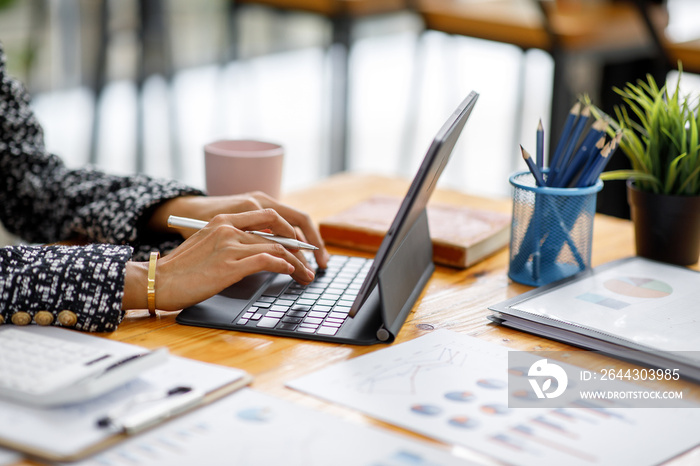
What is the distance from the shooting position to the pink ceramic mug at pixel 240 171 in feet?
3.55

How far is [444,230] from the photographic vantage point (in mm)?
1061

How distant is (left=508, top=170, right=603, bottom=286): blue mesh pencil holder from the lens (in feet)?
2.97

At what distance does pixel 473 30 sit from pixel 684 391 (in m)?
2.08

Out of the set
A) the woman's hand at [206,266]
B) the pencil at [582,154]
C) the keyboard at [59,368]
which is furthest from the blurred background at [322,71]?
the keyboard at [59,368]

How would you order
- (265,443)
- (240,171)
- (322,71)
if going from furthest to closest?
(322,71), (240,171), (265,443)

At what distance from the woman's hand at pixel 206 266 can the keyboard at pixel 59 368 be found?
110 millimetres

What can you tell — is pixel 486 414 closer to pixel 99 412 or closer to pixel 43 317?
pixel 99 412

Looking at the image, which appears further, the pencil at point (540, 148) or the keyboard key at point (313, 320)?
the pencil at point (540, 148)

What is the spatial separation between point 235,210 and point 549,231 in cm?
41

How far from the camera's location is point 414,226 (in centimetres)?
89

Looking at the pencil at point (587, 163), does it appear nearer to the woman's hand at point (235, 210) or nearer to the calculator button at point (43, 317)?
the woman's hand at point (235, 210)

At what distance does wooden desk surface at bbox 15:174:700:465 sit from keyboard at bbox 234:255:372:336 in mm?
26

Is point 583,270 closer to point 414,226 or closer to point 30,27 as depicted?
point 414,226

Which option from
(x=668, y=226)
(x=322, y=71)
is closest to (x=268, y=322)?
(x=668, y=226)
